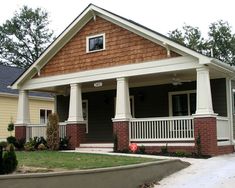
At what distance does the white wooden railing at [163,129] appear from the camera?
17.3m

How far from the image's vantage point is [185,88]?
20.5 meters

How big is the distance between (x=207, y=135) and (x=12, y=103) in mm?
16723

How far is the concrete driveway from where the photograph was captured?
11089 millimetres

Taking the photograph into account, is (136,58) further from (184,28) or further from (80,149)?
(184,28)

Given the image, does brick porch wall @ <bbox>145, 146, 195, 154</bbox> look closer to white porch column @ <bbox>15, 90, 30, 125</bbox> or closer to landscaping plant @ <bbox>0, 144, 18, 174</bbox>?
white porch column @ <bbox>15, 90, 30, 125</bbox>

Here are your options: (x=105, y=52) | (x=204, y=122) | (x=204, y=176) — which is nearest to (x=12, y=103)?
(x=105, y=52)

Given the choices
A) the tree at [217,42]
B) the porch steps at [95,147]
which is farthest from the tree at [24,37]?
the porch steps at [95,147]

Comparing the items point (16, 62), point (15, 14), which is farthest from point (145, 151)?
point (15, 14)

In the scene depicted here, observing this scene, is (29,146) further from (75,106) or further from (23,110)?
(23,110)

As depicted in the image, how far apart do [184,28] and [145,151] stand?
38212 mm

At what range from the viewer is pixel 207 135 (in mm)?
16328

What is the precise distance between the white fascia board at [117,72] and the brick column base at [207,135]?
209cm

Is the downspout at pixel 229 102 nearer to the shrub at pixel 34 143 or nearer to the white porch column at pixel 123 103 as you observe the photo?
the white porch column at pixel 123 103

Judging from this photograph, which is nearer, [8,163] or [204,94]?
[8,163]
